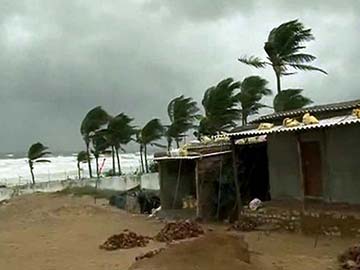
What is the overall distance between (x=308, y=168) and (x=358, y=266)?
531 cm

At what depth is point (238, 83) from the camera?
97.8 ft

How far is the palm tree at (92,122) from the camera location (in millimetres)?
44406

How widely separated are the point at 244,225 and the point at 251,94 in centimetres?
1535

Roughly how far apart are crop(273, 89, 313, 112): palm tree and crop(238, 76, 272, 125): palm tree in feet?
9.43

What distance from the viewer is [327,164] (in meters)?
14.0

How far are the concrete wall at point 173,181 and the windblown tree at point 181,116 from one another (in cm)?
1507

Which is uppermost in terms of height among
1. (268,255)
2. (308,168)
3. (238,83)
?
(238,83)

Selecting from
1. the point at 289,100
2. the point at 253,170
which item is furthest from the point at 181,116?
the point at 253,170

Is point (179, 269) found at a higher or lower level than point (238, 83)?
lower

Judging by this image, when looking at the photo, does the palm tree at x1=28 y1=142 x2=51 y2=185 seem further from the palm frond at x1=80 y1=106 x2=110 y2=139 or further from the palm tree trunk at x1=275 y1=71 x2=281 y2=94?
the palm tree trunk at x1=275 y1=71 x2=281 y2=94

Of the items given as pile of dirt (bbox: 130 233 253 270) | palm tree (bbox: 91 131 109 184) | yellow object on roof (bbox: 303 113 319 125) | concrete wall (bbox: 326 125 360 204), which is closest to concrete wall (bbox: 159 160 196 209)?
yellow object on roof (bbox: 303 113 319 125)

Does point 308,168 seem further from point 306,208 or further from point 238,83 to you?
point 238,83

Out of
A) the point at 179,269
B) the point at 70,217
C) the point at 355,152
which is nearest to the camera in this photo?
the point at 179,269

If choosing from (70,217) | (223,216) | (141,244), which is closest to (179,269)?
(141,244)
